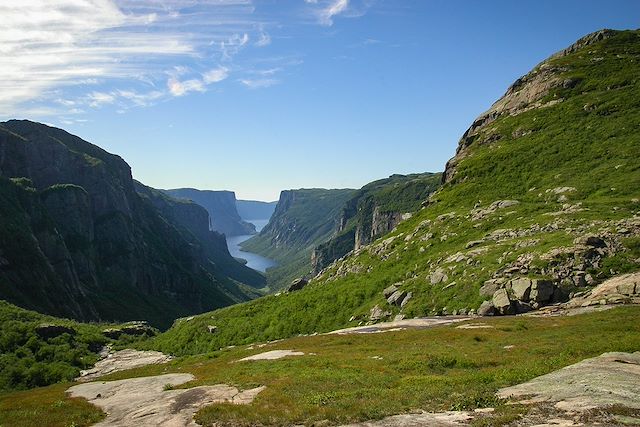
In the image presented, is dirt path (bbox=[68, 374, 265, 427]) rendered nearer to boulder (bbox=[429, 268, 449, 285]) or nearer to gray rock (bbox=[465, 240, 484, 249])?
boulder (bbox=[429, 268, 449, 285])

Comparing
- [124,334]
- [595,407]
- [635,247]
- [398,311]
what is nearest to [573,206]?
[635,247]

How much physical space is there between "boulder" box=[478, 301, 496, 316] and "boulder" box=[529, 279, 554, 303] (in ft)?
12.3

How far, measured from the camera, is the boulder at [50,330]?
67.4 metres

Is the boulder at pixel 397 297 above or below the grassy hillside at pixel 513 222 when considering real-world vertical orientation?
below

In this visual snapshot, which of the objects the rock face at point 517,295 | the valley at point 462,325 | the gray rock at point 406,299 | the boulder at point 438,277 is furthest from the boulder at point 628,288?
the gray rock at point 406,299

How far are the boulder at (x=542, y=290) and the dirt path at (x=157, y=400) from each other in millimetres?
27834

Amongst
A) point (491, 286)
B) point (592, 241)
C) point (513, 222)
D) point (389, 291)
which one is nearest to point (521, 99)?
point (513, 222)

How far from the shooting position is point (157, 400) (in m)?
22.2

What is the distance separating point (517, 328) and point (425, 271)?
746 inches

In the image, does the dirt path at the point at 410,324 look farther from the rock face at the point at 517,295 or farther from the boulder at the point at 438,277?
the boulder at the point at 438,277

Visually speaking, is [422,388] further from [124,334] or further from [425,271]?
[124,334]

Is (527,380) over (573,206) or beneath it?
beneath

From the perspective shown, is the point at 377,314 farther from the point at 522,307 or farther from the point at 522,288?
the point at 522,288

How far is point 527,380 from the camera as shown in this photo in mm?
19484
